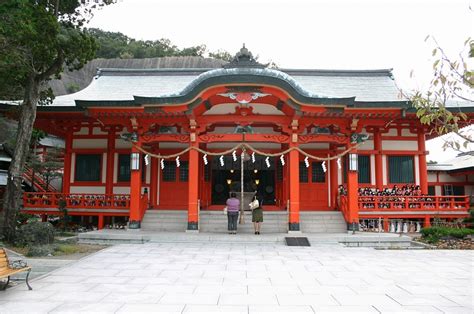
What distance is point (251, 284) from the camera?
23.1 ft

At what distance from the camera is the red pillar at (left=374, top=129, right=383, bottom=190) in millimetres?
16734

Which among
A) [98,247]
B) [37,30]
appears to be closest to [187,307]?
[98,247]

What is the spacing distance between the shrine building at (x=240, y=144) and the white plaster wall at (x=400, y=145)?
0.05m

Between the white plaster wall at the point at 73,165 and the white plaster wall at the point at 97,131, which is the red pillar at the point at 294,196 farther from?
the white plaster wall at the point at 73,165

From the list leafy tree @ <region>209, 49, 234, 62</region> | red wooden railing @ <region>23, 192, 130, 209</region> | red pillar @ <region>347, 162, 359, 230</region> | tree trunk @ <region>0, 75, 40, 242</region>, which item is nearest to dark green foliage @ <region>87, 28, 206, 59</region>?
leafy tree @ <region>209, 49, 234, 62</region>

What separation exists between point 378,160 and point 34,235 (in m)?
14.2

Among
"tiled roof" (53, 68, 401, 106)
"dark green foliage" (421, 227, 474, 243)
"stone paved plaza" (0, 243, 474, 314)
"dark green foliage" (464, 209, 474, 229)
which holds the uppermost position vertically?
"tiled roof" (53, 68, 401, 106)

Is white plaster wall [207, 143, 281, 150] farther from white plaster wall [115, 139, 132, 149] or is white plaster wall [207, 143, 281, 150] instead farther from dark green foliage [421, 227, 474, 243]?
dark green foliage [421, 227, 474, 243]

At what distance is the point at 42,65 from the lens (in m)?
11.9

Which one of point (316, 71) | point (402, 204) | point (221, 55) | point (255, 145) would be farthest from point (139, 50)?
point (402, 204)

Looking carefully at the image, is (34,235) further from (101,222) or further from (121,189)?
(121,189)

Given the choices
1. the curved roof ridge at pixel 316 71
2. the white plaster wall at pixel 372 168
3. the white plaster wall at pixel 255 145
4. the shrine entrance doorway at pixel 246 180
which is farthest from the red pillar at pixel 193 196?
the white plaster wall at pixel 372 168

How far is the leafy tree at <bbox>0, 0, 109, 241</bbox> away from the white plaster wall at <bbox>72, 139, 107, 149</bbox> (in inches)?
177

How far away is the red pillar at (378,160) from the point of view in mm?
16734
